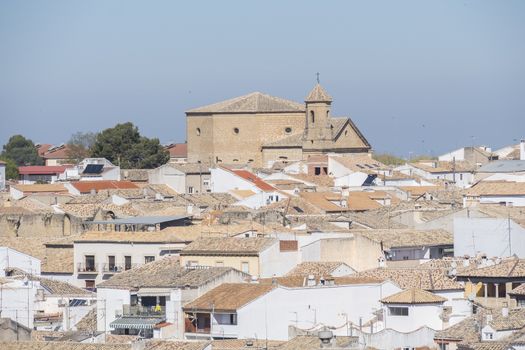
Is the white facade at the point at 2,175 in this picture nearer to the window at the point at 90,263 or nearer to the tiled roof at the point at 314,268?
the window at the point at 90,263

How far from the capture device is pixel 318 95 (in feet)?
297

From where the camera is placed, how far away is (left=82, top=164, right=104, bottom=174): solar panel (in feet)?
254

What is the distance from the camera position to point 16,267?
1704 inches

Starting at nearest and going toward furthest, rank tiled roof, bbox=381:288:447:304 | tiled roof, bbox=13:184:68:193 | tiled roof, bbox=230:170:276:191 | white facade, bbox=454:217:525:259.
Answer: tiled roof, bbox=381:288:447:304, white facade, bbox=454:217:525:259, tiled roof, bbox=230:170:276:191, tiled roof, bbox=13:184:68:193

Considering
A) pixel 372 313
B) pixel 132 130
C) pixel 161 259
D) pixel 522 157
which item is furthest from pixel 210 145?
pixel 372 313

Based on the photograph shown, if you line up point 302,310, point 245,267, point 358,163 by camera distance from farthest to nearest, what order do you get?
point 358,163 → point 245,267 → point 302,310

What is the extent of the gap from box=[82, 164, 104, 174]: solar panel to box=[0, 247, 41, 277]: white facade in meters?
33.6

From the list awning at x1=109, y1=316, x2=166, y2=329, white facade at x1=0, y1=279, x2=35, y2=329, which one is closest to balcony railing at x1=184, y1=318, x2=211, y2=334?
awning at x1=109, y1=316, x2=166, y2=329

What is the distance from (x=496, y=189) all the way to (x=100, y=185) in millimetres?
16733

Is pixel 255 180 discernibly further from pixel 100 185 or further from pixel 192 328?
pixel 192 328

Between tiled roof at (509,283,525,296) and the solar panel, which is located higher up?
the solar panel

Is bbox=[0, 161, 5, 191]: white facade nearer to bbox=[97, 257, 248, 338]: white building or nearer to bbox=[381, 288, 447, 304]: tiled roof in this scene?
bbox=[97, 257, 248, 338]: white building

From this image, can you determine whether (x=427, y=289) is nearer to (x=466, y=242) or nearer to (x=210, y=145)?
(x=466, y=242)

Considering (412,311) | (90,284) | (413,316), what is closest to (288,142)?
(90,284)
